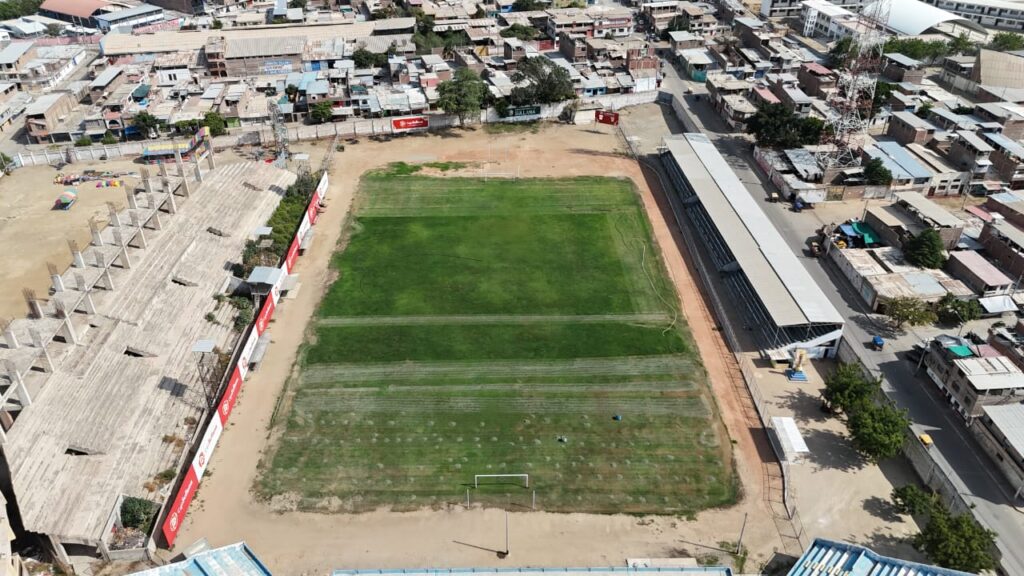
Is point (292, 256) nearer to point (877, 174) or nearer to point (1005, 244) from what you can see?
point (877, 174)

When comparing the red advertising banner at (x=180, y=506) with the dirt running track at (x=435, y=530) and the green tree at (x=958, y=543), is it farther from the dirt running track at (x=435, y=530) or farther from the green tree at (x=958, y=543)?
the green tree at (x=958, y=543)

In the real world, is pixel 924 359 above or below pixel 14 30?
below

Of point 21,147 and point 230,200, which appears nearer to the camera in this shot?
point 230,200

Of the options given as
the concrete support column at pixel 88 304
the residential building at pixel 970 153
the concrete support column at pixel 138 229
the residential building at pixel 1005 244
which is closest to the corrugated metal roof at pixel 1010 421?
the residential building at pixel 1005 244

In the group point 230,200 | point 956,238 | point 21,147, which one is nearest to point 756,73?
point 956,238

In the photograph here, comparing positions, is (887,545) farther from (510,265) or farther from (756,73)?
(756,73)

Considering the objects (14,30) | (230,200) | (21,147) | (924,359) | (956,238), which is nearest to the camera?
(924,359)

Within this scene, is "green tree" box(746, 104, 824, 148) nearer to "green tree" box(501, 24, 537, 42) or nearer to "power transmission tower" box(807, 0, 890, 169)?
"power transmission tower" box(807, 0, 890, 169)

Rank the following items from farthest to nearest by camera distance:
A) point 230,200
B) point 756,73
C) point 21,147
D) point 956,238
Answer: point 756,73 → point 21,147 → point 230,200 → point 956,238

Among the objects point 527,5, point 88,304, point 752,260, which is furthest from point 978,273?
point 527,5
